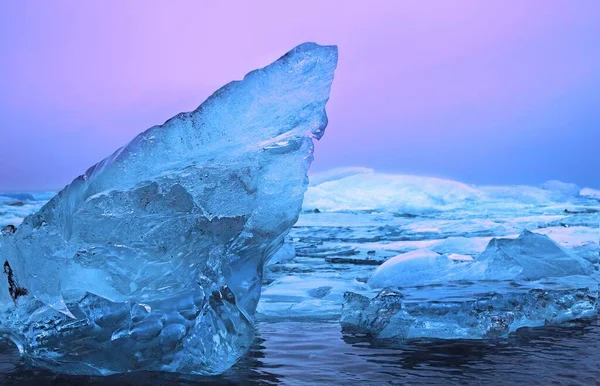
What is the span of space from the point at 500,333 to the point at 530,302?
543mm

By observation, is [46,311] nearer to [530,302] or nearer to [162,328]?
[162,328]

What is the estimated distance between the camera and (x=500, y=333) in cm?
343

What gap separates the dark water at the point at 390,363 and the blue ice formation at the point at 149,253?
125 mm

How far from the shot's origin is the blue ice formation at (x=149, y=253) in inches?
103

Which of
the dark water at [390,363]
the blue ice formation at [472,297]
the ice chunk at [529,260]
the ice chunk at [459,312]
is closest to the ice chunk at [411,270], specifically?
the blue ice formation at [472,297]

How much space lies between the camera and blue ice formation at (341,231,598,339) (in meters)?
3.48

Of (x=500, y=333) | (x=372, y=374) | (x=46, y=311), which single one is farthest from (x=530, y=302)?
(x=46, y=311)

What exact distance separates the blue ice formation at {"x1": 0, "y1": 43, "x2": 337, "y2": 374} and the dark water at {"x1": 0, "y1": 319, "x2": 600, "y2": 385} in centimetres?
13

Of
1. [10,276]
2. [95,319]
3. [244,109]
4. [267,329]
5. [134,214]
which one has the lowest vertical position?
[267,329]

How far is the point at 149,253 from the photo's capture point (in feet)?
8.92

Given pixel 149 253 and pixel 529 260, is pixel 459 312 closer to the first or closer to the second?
pixel 149 253

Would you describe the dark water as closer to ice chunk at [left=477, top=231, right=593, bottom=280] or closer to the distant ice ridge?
ice chunk at [left=477, top=231, right=593, bottom=280]

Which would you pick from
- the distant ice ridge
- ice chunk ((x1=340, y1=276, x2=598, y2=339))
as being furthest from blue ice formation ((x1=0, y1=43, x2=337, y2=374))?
the distant ice ridge

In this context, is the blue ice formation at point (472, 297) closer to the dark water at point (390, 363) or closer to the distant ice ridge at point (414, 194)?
the dark water at point (390, 363)
